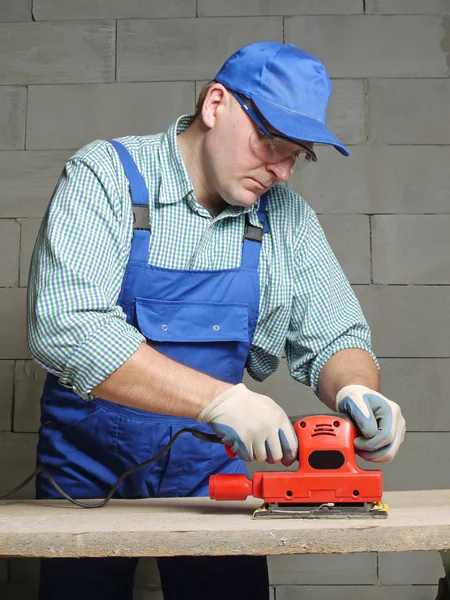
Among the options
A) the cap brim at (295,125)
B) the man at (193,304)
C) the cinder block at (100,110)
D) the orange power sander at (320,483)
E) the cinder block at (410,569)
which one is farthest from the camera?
the cinder block at (100,110)

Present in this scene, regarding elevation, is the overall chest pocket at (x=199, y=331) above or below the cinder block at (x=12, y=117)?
below

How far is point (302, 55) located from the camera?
5.51ft

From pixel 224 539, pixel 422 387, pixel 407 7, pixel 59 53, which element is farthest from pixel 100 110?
pixel 224 539

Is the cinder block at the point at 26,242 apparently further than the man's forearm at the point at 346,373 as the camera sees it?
Yes

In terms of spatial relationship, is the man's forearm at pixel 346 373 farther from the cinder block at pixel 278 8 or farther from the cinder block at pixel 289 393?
the cinder block at pixel 278 8

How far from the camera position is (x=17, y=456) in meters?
2.77

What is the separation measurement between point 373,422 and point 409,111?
5.52 ft

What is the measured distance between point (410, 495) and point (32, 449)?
5.24 ft

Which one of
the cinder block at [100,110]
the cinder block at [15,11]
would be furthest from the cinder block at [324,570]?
the cinder block at [15,11]

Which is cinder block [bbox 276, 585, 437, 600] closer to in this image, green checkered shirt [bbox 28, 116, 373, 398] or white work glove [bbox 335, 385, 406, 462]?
green checkered shirt [bbox 28, 116, 373, 398]

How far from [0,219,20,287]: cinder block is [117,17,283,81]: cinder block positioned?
666 mm

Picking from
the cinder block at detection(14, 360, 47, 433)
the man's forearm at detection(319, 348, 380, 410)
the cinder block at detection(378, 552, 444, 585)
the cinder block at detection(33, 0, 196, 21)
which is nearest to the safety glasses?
the man's forearm at detection(319, 348, 380, 410)

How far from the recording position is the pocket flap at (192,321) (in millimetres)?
1643

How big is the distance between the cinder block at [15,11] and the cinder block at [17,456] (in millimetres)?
1507
